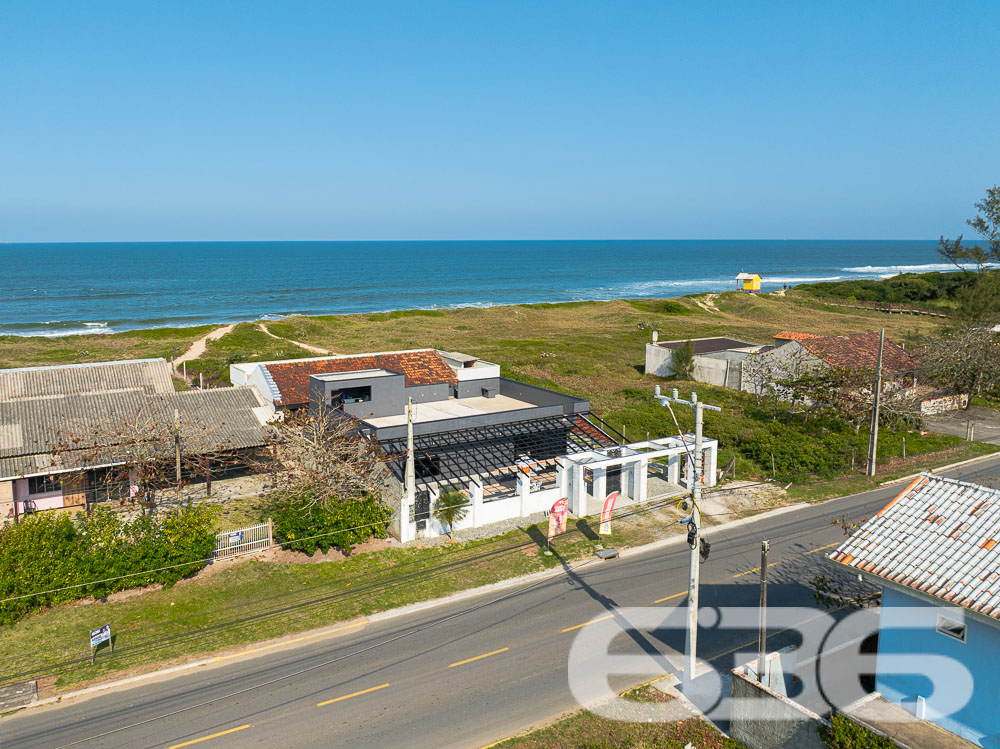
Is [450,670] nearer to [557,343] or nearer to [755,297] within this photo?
[557,343]

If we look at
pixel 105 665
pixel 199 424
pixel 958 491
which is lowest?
pixel 105 665

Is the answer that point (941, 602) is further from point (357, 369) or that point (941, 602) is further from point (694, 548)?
point (357, 369)

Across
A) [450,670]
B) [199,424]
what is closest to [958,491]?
[450,670]

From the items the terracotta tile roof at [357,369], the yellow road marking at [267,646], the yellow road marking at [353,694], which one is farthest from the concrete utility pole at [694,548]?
the terracotta tile roof at [357,369]

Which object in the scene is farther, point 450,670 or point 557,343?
point 557,343

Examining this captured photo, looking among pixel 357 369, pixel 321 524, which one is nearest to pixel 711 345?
pixel 357 369

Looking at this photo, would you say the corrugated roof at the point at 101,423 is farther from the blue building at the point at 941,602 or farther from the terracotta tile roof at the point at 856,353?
the terracotta tile roof at the point at 856,353

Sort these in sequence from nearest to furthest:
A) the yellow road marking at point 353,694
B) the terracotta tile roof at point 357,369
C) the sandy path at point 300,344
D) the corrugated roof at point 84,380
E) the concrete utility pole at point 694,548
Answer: the concrete utility pole at point 694,548
the yellow road marking at point 353,694
the corrugated roof at point 84,380
the terracotta tile roof at point 357,369
the sandy path at point 300,344
